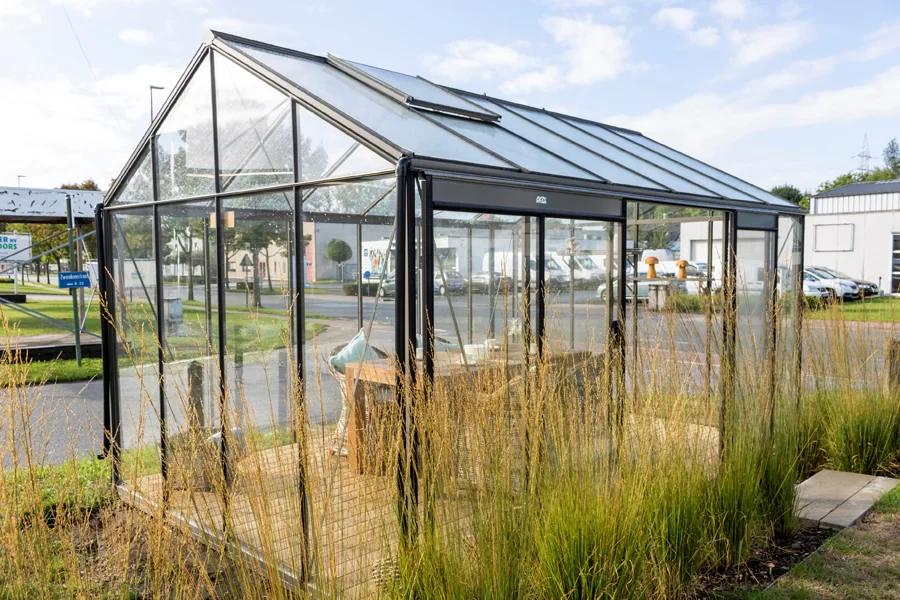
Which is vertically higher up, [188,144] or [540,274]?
[188,144]

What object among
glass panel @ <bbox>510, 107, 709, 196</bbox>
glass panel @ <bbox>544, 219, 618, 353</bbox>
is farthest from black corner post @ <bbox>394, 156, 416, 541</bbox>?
glass panel @ <bbox>510, 107, 709, 196</bbox>

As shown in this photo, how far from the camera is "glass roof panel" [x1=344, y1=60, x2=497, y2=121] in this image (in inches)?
168

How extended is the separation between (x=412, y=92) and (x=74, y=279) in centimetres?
758

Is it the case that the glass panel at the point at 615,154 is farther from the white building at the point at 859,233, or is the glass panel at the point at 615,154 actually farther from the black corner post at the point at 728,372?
the white building at the point at 859,233

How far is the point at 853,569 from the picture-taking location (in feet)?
11.6

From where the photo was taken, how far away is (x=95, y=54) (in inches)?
192

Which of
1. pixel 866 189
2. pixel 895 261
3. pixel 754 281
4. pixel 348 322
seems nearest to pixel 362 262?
pixel 348 322

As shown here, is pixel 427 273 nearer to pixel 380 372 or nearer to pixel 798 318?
pixel 380 372

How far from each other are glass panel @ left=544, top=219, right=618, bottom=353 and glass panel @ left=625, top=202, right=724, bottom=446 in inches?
11.6

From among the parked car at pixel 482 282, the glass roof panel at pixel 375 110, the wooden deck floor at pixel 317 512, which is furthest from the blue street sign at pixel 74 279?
the wooden deck floor at pixel 317 512

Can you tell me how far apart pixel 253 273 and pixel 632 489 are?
2627 mm

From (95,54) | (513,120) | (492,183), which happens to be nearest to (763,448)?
(492,183)

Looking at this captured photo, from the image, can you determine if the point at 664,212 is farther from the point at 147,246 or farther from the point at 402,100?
the point at 147,246

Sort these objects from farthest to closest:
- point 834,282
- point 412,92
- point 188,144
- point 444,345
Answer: point 834,282 → point 188,144 → point 412,92 → point 444,345
